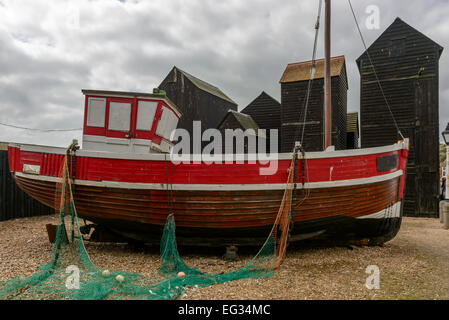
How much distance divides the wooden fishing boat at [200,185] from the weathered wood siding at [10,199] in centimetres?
421

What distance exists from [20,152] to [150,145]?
290 cm

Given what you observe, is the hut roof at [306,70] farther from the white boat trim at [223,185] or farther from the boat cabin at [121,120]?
the boat cabin at [121,120]

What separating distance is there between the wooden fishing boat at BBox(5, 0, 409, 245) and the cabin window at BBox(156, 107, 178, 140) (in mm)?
183

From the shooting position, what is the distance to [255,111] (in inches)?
811

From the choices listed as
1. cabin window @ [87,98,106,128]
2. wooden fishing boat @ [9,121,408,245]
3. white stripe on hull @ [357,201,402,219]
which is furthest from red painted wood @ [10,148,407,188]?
cabin window @ [87,98,106,128]

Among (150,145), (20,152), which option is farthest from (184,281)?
(20,152)

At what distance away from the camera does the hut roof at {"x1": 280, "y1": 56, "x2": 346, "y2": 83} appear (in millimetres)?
15745

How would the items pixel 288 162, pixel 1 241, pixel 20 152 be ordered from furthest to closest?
pixel 1 241
pixel 20 152
pixel 288 162

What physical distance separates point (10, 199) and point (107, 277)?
786 cm

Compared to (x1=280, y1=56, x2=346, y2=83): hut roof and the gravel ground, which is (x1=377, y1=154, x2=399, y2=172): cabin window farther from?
(x1=280, y1=56, x2=346, y2=83): hut roof

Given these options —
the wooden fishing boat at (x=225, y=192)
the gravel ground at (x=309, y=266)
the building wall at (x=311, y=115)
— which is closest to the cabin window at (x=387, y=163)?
the wooden fishing boat at (x=225, y=192)

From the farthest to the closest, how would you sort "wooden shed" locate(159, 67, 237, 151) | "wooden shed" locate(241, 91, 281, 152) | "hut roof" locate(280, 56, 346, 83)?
"wooden shed" locate(241, 91, 281, 152), "wooden shed" locate(159, 67, 237, 151), "hut roof" locate(280, 56, 346, 83)

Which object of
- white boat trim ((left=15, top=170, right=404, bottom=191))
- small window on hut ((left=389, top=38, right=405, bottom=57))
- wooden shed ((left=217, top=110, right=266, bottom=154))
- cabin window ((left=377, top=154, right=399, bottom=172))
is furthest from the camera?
wooden shed ((left=217, top=110, right=266, bottom=154))
